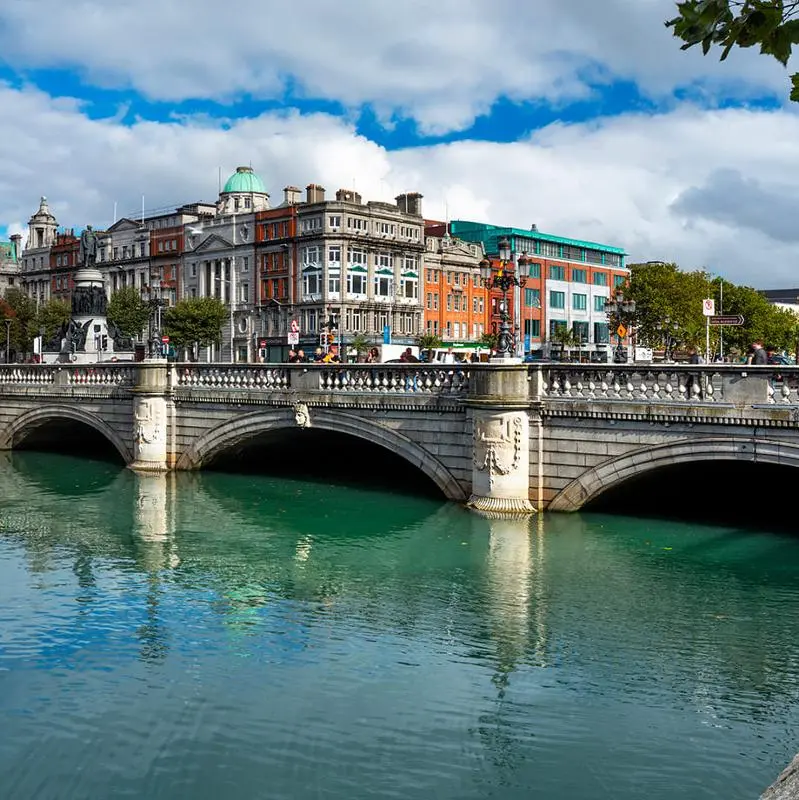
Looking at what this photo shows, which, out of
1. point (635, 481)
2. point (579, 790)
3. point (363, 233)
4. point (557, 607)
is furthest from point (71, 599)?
point (363, 233)

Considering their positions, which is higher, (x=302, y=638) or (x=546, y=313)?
(x=546, y=313)

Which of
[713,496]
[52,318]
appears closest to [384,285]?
[52,318]

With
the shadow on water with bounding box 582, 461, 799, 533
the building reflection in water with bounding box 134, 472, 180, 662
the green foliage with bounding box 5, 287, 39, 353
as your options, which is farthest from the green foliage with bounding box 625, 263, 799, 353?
the green foliage with bounding box 5, 287, 39, 353

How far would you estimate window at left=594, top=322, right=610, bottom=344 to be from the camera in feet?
376

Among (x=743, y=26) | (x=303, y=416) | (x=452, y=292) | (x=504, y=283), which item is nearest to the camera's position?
(x=743, y=26)

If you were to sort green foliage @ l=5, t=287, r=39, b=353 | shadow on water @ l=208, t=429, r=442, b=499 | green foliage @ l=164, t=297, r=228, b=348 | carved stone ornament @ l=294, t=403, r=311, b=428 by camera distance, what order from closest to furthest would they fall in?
carved stone ornament @ l=294, t=403, r=311, b=428
shadow on water @ l=208, t=429, r=442, b=499
green foliage @ l=164, t=297, r=228, b=348
green foliage @ l=5, t=287, r=39, b=353

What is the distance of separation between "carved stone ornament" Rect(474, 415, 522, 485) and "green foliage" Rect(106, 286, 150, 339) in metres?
67.3

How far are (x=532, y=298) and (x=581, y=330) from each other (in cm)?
1045

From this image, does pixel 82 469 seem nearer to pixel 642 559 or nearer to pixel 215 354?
pixel 642 559

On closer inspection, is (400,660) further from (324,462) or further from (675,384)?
(324,462)

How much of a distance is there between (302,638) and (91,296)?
3346 centimetres

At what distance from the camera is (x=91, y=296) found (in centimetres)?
4616

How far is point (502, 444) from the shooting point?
25359 millimetres

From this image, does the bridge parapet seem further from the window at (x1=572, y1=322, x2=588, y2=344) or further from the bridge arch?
the window at (x1=572, y1=322, x2=588, y2=344)
